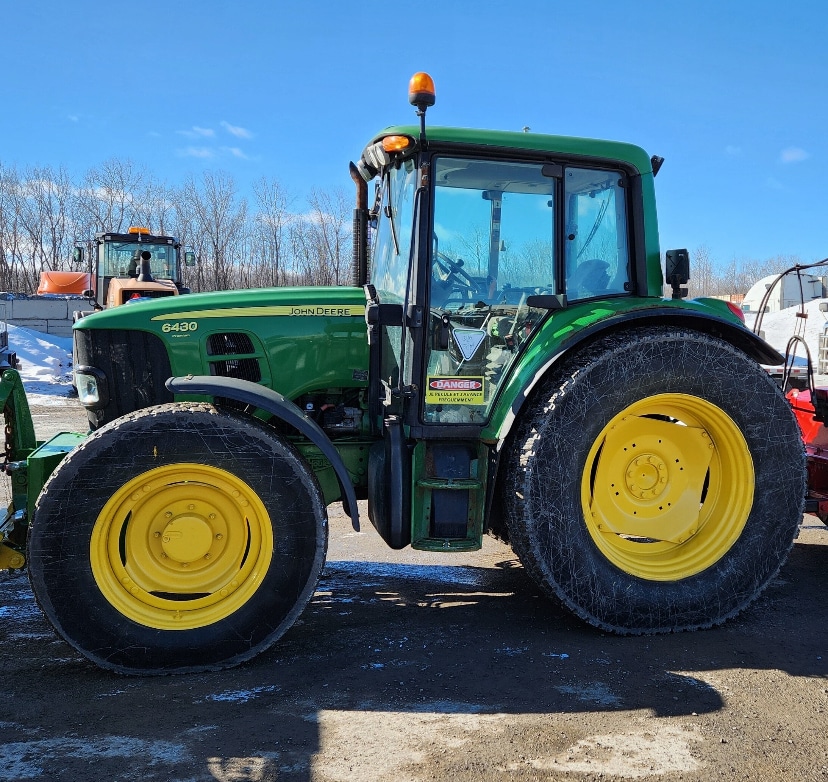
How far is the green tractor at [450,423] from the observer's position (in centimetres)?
317

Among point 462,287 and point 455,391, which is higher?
point 462,287

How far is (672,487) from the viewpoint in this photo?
12.4 feet

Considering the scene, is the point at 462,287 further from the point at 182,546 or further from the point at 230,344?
the point at 182,546

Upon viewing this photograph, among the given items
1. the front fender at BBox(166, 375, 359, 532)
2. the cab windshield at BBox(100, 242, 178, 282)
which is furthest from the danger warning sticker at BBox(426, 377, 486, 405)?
the cab windshield at BBox(100, 242, 178, 282)

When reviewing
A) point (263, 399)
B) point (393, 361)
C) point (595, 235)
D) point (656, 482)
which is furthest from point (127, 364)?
point (656, 482)

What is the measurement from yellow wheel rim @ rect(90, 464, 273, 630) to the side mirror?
7.59 feet

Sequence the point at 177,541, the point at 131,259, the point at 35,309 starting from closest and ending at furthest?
1. the point at 177,541
2. the point at 131,259
3. the point at 35,309

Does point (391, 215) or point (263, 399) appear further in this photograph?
point (391, 215)

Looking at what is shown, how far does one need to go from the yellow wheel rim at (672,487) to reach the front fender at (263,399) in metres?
1.26

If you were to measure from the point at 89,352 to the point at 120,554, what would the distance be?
3.19ft

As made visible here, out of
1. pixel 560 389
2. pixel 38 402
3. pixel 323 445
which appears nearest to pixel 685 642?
pixel 560 389

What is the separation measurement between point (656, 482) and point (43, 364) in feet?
51.7

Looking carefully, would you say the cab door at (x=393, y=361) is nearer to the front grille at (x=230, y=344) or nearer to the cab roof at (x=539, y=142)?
the cab roof at (x=539, y=142)

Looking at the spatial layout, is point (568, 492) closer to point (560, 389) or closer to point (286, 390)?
point (560, 389)
